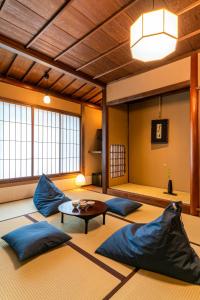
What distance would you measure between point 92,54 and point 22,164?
307 centimetres

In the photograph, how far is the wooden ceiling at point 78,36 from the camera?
7.75 feet

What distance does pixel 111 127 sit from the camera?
508 cm

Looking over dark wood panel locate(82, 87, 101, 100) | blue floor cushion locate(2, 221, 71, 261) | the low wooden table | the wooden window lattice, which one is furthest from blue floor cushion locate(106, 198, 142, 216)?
dark wood panel locate(82, 87, 101, 100)

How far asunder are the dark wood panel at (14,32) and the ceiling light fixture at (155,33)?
1960 millimetres

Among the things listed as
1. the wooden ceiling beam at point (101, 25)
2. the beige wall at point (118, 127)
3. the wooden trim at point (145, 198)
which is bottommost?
the wooden trim at point (145, 198)

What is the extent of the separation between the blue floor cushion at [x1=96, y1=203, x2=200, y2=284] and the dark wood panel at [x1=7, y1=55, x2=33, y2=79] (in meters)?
3.96

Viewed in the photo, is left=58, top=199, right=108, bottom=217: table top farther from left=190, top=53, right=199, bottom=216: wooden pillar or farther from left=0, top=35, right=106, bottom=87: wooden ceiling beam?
left=0, top=35, right=106, bottom=87: wooden ceiling beam

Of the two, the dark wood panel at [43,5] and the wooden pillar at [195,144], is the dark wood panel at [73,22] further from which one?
the wooden pillar at [195,144]

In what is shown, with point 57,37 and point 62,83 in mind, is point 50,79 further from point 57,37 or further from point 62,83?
point 57,37

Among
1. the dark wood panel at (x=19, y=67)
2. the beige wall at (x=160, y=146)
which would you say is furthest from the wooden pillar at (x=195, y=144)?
the dark wood panel at (x=19, y=67)


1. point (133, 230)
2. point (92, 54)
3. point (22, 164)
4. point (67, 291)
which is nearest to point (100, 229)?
point (133, 230)

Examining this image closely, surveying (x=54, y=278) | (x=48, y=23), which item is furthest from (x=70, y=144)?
(x=54, y=278)

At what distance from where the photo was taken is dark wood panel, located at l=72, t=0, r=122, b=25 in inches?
90.7

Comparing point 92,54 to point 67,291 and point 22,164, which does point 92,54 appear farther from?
point 67,291
